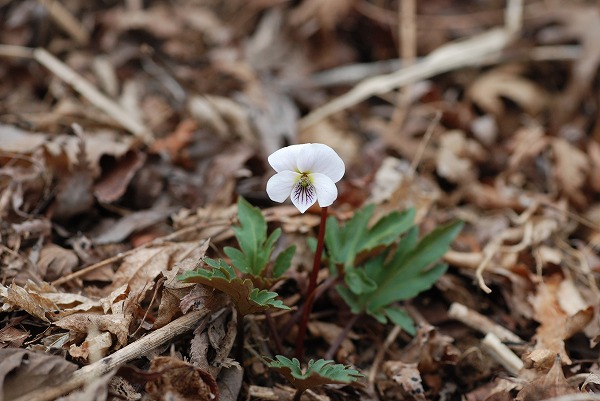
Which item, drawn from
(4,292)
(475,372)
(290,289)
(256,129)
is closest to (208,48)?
(256,129)

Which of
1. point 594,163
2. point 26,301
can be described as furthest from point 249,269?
point 594,163

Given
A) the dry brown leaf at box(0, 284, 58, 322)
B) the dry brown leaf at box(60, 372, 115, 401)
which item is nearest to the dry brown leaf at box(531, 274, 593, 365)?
the dry brown leaf at box(60, 372, 115, 401)

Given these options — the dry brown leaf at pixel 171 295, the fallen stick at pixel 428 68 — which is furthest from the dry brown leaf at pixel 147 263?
the fallen stick at pixel 428 68

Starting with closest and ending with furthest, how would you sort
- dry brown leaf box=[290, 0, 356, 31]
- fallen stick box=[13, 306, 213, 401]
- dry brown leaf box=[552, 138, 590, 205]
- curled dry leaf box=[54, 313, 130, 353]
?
fallen stick box=[13, 306, 213, 401]
curled dry leaf box=[54, 313, 130, 353]
dry brown leaf box=[552, 138, 590, 205]
dry brown leaf box=[290, 0, 356, 31]

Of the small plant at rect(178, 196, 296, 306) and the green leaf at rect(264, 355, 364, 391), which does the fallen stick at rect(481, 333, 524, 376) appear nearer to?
the green leaf at rect(264, 355, 364, 391)

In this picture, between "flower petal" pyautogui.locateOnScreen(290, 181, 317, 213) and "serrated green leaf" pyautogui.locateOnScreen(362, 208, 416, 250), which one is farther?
"serrated green leaf" pyautogui.locateOnScreen(362, 208, 416, 250)

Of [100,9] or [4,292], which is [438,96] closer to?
[100,9]

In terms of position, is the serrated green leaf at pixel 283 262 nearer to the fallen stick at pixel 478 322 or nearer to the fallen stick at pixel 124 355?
the fallen stick at pixel 124 355
